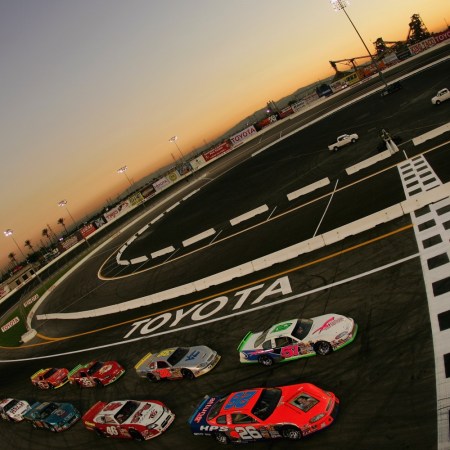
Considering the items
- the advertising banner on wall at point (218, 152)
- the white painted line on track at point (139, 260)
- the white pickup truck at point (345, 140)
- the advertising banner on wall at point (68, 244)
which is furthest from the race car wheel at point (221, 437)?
the advertising banner on wall at point (218, 152)

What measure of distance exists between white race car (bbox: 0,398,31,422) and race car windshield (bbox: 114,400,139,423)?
9033mm

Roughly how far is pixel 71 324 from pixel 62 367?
8605mm

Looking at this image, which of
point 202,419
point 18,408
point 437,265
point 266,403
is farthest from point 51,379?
point 437,265

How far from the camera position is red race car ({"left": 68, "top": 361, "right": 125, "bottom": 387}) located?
20.5 metres

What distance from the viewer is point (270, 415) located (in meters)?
11.8

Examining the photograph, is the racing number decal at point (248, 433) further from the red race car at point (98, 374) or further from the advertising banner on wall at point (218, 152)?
the advertising banner on wall at point (218, 152)

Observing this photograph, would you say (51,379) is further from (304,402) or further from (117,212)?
(117,212)

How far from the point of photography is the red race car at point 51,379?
23500 millimetres

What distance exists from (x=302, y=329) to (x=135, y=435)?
7638mm

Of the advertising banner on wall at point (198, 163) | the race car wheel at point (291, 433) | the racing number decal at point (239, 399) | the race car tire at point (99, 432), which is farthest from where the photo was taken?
the advertising banner on wall at point (198, 163)

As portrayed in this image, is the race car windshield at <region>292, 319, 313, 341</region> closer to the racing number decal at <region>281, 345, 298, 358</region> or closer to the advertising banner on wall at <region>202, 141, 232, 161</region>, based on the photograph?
the racing number decal at <region>281, 345, 298, 358</region>

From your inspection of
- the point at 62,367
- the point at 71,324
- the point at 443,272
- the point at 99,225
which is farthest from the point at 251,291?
the point at 99,225

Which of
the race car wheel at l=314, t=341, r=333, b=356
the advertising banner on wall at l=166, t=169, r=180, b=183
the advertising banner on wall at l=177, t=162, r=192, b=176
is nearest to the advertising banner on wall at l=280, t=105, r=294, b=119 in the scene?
the advertising banner on wall at l=177, t=162, r=192, b=176

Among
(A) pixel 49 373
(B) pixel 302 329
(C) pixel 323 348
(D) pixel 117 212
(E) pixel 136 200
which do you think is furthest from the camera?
(E) pixel 136 200
